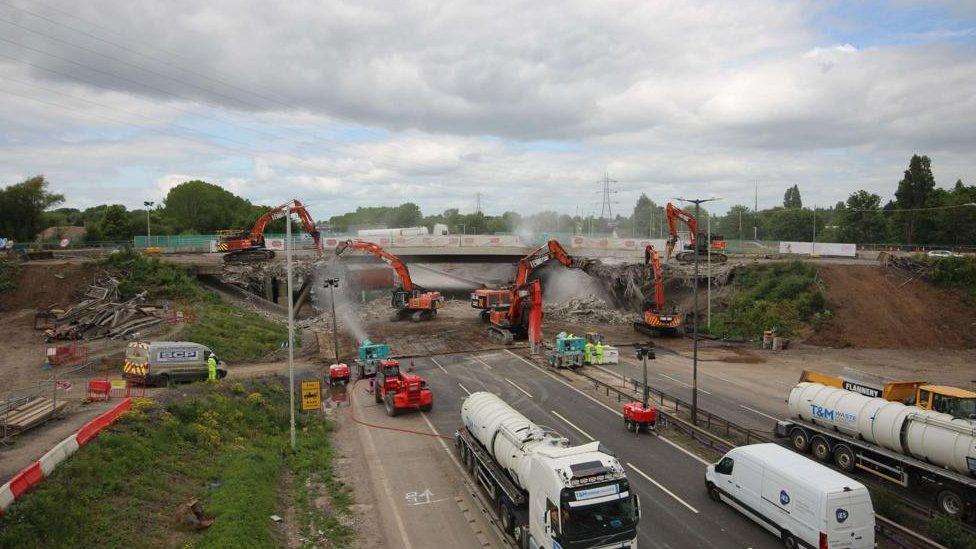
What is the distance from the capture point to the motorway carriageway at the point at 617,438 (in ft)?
55.2

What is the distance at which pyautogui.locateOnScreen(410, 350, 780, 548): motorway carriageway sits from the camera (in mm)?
16812

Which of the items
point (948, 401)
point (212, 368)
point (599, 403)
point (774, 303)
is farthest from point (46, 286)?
point (774, 303)

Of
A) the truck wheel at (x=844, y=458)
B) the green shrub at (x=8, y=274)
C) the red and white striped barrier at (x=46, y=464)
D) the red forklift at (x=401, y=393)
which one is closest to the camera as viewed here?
the red and white striped barrier at (x=46, y=464)

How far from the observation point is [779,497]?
15.9 m

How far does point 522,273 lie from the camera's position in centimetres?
4891

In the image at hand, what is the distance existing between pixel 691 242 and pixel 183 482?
4761cm

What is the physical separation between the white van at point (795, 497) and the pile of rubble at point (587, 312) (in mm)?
38165

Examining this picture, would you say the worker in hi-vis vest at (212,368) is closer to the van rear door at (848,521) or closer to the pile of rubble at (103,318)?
the pile of rubble at (103,318)

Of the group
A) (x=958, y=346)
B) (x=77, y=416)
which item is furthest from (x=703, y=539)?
(x=958, y=346)

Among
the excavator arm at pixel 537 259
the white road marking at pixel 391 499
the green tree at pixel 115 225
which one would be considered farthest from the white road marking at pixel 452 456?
the green tree at pixel 115 225

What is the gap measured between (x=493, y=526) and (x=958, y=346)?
142 ft

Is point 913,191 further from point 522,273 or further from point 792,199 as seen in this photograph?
point 792,199

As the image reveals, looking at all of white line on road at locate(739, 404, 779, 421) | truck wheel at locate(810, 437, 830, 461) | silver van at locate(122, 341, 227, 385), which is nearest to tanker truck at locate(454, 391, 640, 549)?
truck wheel at locate(810, 437, 830, 461)

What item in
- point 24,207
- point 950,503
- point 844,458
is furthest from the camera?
point 24,207
